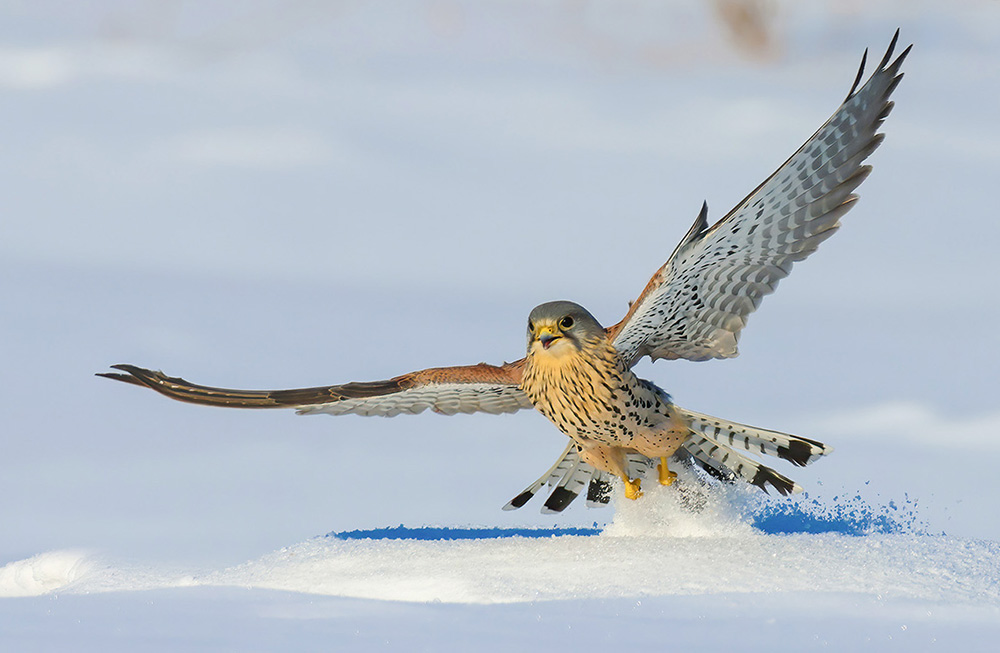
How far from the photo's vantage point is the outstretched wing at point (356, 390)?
7387 millimetres

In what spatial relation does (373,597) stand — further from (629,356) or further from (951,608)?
(951,608)

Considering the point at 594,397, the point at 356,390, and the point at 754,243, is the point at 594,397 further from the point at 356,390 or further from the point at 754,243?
the point at 356,390

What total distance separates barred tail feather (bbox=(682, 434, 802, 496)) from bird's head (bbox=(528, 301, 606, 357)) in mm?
1243

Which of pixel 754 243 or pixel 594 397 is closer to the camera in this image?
pixel 754 243

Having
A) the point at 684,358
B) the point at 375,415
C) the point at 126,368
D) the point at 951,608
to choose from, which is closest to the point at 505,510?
the point at 375,415

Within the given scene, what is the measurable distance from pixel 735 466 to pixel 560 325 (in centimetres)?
181

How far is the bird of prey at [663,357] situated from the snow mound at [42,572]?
1429 mm

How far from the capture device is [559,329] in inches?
268

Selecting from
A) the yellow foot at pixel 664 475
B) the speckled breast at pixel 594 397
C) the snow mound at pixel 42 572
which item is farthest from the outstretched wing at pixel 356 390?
the snow mound at pixel 42 572

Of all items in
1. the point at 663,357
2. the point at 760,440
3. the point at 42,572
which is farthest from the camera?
the point at 42,572

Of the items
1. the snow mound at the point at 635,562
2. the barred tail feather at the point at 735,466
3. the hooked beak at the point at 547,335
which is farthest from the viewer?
the barred tail feather at the point at 735,466

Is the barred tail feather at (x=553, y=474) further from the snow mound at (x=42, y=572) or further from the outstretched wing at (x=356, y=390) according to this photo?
the snow mound at (x=42, y=572)

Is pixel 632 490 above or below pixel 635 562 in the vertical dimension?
above

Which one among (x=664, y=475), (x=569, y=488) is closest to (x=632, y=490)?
(x=664, y=475)
